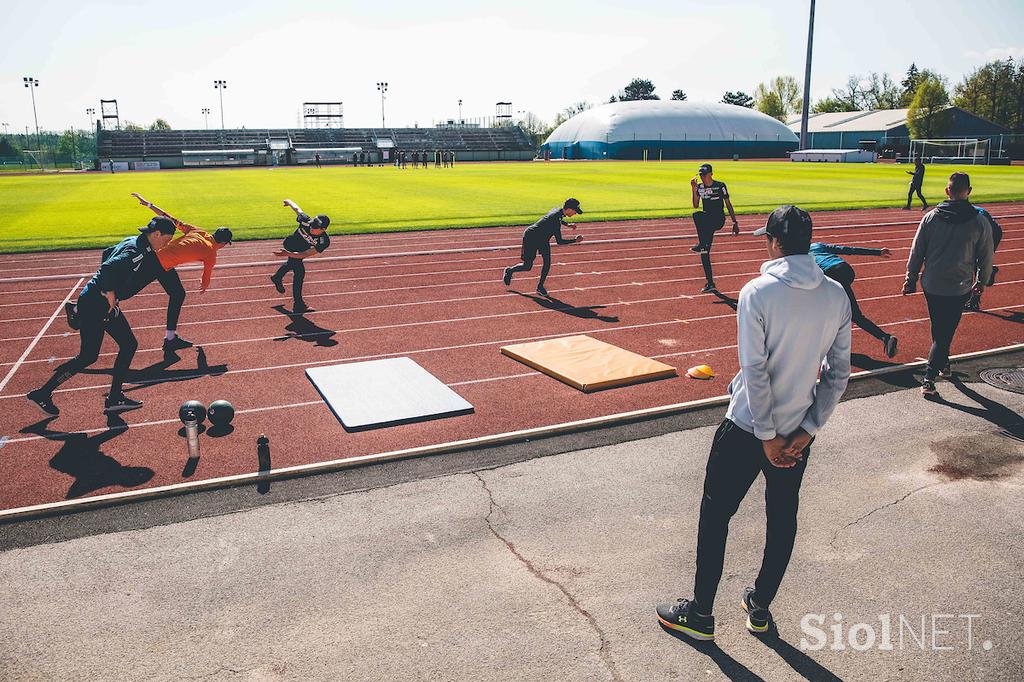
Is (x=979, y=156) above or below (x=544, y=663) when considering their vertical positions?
above

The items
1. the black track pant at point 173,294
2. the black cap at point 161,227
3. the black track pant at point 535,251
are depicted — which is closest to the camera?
the black cap at point 161,227

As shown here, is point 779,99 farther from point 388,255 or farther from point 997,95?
point 388,255

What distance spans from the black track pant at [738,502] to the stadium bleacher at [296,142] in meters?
86.7

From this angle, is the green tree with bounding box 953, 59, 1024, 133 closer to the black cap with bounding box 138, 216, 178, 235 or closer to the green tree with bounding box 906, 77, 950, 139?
the green tree with bounding box 906, 77, 950, 139

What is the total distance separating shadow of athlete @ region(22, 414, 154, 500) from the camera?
Result: 20.5 feet

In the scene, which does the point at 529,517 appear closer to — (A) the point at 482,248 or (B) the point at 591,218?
(A) the point at 482,248

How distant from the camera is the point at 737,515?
5.57 metres

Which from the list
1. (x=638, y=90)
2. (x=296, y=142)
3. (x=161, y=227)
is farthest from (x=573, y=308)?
(x=638, y=90)

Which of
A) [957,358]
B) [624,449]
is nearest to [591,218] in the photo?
[957,358]

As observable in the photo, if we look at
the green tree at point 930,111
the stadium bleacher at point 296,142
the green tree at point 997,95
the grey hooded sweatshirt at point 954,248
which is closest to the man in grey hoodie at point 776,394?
the grey hooded sweatshirt at point 954,248

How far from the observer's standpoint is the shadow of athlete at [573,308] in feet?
39.0

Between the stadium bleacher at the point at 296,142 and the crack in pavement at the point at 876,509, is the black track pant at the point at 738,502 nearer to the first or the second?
the crack in pavement at the point at 876,509

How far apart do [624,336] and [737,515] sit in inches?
214

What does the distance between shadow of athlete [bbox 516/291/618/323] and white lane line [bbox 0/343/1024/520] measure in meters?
3.92
